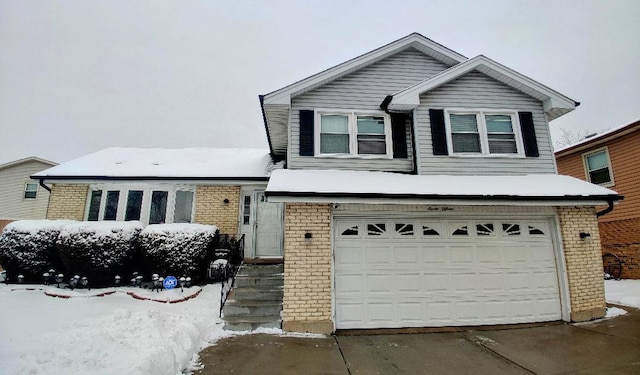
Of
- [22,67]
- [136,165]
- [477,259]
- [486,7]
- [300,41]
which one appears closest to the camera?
[22,67]

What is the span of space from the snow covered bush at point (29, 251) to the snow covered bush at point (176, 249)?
8.38 ft

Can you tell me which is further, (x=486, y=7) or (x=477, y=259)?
(x=486, y=7)

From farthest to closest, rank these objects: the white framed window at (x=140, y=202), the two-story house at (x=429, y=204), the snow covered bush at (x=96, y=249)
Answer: the white framed window at (x=140, y=202) → the snow covered bush at (x=96, y=249) → the two-story house at (x=429, y=204)

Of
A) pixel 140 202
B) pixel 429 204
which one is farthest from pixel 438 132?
pixel 140 202

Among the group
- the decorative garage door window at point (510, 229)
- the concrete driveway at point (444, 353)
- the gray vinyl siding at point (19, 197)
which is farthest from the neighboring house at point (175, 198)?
the gray vinyl siding at point (19, 197)

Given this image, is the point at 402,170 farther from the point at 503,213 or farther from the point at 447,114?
the point at 503,213

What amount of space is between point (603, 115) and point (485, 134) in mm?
37313

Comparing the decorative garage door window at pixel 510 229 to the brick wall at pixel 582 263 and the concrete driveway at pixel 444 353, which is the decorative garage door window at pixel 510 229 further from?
the concrete driveway at pixel 444 353

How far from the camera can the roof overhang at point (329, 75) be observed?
27.8ft

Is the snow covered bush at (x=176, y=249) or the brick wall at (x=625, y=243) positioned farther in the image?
the brick wall at (x=625, y=243)

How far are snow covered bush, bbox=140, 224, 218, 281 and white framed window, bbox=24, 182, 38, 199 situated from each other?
18.3 meters

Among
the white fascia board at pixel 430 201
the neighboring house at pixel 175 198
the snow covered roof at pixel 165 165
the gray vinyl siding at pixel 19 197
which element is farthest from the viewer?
the gray vinyl siding at pixel 19 197

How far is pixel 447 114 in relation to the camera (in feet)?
28.8

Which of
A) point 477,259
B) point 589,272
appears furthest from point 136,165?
point 589,272
